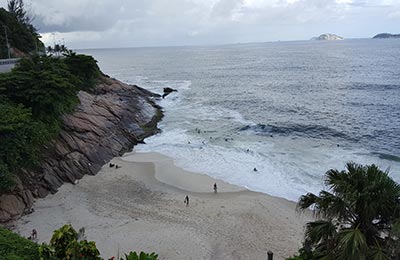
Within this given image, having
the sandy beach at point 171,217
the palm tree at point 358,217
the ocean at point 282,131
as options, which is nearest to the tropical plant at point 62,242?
the sandy beach at point 171,217

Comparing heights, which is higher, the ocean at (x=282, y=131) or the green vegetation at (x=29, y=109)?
the green vegetation at (x=29, y=109)

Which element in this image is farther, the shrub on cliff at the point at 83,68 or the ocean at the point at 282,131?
the shrub on cliff at the point at 83,68

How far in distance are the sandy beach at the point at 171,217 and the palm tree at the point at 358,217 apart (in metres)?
9.78

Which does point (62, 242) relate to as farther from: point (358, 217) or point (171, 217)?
point (171, 217)

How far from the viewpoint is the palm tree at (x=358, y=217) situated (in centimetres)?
940

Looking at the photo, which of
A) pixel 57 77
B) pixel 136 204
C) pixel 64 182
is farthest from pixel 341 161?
pixel 57 77

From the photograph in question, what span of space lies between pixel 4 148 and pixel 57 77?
11.3m

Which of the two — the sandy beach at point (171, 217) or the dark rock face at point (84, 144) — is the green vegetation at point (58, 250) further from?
the dark rock face at point (84, 144)

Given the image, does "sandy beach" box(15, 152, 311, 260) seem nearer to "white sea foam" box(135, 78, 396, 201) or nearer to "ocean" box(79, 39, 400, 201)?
"white sea foam" box(135, 78, 396, 201)

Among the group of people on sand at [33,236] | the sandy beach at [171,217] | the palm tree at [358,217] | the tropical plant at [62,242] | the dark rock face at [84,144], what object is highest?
the palm tree at [358,217]

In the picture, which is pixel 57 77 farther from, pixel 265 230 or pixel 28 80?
pixel 265 230

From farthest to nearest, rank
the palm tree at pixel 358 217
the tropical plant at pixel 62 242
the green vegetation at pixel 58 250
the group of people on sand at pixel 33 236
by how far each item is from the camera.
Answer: the group of people on sand at pixel 33 236
the tropical plant at pixel 62 242
the green vegetation at pixel 58 250
the palm tree at pixel 358 217

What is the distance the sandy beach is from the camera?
805 inches

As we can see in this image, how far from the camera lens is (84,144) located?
33.6 meters
